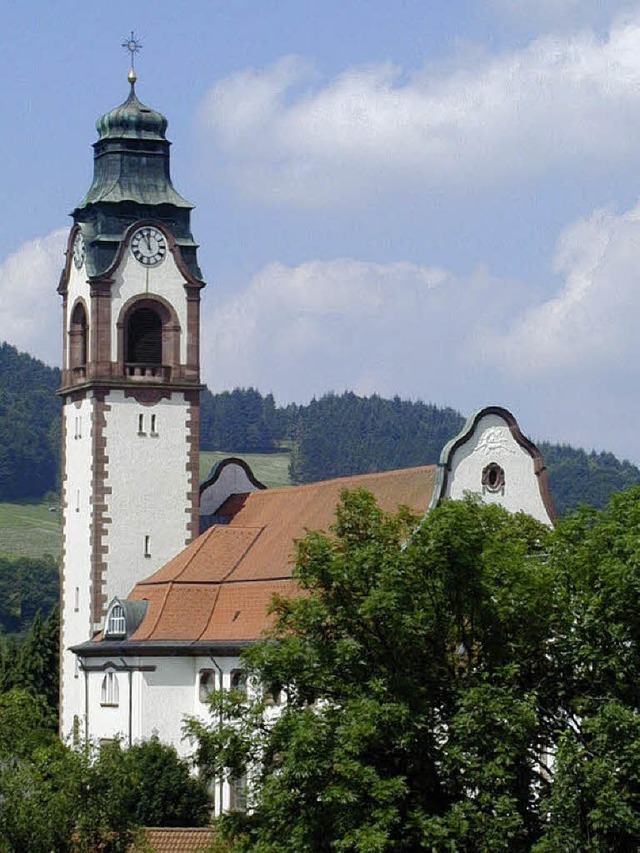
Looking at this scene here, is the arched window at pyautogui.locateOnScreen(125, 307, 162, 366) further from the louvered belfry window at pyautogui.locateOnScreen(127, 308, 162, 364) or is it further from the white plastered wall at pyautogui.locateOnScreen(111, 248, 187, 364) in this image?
the white plastered wall at pyautogui.locateOnScreen(111, 248, 187, 364)

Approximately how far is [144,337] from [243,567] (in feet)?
29.1

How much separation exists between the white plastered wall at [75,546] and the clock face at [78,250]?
4.59m

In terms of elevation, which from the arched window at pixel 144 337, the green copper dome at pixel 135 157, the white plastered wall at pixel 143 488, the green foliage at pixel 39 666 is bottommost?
the green foliage at pixel 39 666

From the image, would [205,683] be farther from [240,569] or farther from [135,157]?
[135,157]

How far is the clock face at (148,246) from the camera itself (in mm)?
72875

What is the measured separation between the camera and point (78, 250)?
74375 millimetres

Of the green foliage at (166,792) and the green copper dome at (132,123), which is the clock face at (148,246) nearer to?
the green copper dome at (132,123)

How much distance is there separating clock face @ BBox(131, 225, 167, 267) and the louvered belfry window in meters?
1.56

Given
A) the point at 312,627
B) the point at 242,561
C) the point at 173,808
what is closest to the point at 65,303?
the point at 242,561

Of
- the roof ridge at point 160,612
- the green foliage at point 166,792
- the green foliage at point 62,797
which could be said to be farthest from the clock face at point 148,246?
the green foliage at point 62,797

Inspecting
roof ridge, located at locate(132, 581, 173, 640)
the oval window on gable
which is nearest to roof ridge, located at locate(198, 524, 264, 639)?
roof ridge, located at locate(132, 581, 173, 640)

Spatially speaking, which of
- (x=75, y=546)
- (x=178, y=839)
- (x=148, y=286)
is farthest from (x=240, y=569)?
(x=178, y=839)

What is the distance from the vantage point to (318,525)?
2667 inches

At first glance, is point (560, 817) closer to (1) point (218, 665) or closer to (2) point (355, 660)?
(2) point (355, 660)
